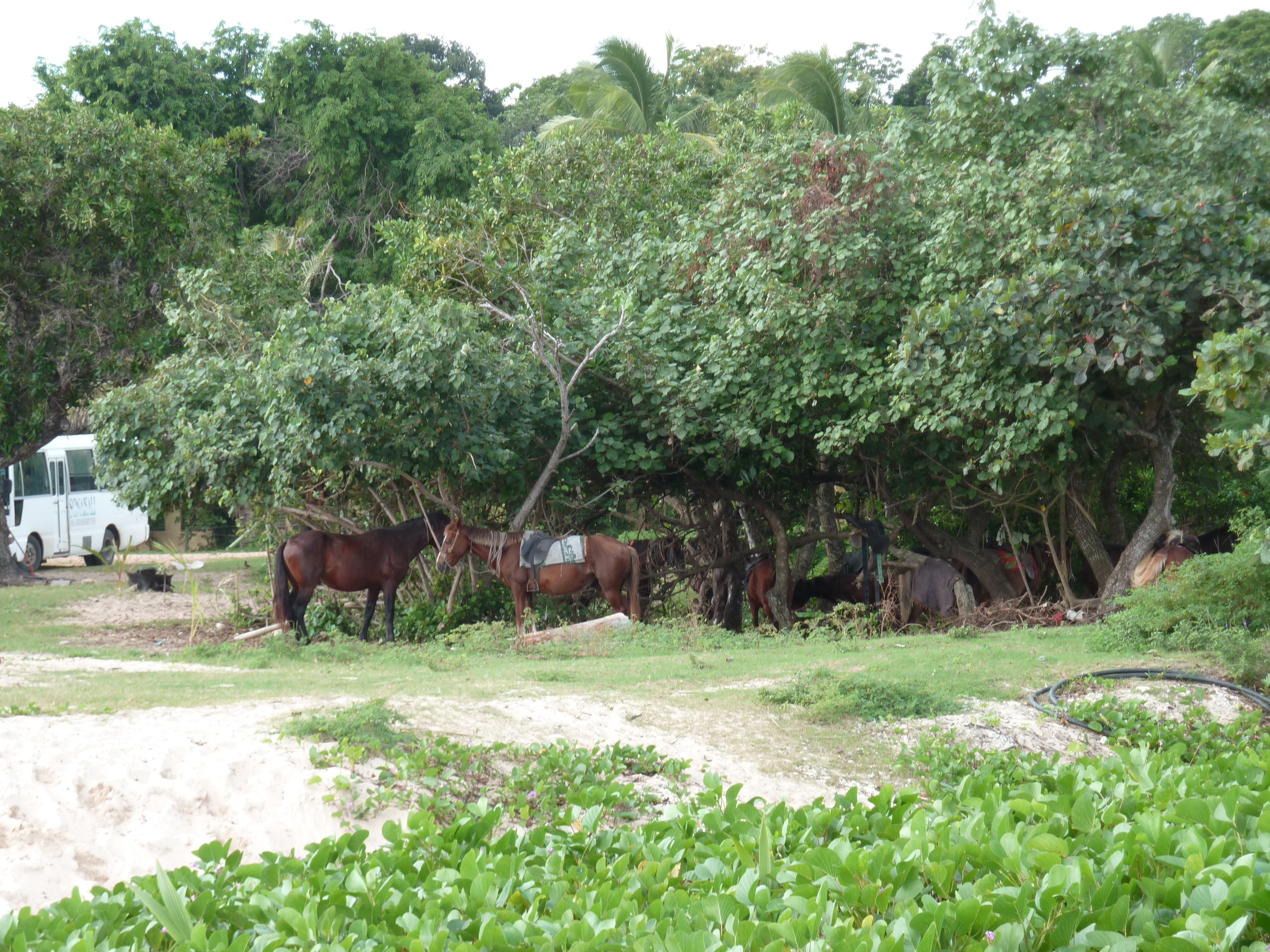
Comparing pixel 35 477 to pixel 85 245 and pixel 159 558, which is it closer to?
pixel 159 558

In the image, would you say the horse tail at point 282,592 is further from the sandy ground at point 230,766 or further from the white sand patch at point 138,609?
the sandy ground at point 230,766

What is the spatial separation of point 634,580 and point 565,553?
2.79 feet

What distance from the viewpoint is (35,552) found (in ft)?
67.3

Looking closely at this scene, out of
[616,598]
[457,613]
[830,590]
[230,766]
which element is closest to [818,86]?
[830,590]

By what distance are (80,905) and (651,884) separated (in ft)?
4.98

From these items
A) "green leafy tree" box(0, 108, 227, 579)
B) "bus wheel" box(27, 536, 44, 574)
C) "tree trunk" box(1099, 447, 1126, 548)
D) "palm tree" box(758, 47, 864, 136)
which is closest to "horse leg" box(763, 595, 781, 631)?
"tree trunk" box(1099, 447, 1126, 548)

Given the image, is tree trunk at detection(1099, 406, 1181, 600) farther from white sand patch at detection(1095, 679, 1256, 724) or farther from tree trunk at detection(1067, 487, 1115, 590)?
white sand patch at detection(1095, 679, 1256, 724)

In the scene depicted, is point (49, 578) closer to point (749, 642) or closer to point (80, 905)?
point (749, 642)

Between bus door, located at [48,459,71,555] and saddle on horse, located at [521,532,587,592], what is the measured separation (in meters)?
13.6

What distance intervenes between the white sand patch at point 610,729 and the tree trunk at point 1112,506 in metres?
8.57

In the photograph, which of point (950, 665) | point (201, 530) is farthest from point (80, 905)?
point (201, 530)

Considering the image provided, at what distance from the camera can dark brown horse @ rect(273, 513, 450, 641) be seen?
38.5 feet

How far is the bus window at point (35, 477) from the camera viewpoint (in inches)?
799

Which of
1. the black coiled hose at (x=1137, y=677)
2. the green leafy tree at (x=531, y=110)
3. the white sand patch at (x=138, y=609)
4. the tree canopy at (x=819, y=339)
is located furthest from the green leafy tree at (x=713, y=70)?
the black coiled hose at (x=1137, y=677)
